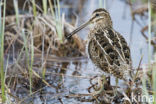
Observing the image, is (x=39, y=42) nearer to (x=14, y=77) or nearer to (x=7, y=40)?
(x=7, y=40)

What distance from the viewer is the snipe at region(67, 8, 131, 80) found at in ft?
12.1

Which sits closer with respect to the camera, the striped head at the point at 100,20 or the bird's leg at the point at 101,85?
the bird's leg at the point at 101,85

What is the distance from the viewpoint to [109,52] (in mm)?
3811

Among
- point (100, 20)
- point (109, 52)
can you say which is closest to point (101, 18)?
point (100, 20)

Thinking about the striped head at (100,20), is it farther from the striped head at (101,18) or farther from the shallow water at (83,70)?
the shallow water at (83,70)

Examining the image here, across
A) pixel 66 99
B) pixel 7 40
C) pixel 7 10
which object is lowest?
pixel 66 99

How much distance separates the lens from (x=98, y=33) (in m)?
4.19

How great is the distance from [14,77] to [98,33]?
41.3 inches

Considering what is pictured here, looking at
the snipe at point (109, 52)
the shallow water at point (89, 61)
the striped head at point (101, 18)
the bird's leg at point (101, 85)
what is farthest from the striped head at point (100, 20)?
the bird's leg at point (101, 85)

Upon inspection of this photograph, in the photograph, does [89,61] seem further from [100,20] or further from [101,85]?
[101,85]

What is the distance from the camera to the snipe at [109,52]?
3.69 m

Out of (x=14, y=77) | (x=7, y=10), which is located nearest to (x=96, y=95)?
(x=14, y=77)

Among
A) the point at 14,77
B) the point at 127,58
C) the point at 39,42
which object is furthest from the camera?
the point at 39,42

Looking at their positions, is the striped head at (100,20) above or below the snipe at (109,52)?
above
